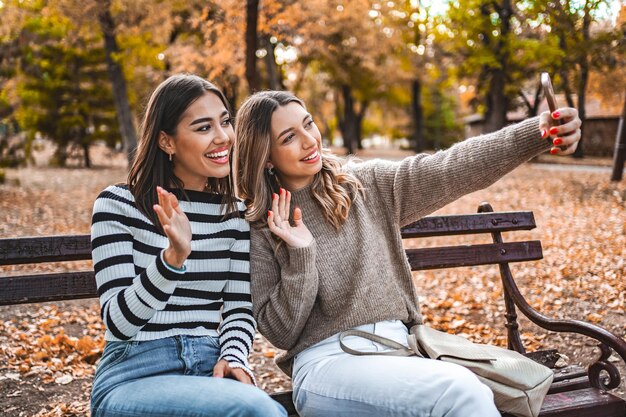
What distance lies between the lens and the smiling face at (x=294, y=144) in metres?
2.73

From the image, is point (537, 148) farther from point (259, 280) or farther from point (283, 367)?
point (283, 367)

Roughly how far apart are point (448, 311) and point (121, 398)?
450cm

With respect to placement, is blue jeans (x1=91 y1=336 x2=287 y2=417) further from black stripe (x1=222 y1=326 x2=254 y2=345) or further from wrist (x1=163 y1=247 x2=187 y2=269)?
wrist (x1=163 y1=247 x2=187 y2=269)

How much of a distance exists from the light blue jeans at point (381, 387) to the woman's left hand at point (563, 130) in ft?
3.28

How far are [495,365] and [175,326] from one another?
1339 mm

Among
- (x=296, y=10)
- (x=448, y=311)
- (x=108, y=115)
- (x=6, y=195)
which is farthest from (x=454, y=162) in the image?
(x=108, y=115)

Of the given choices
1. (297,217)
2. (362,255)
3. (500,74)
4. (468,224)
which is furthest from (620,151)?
(297,217)

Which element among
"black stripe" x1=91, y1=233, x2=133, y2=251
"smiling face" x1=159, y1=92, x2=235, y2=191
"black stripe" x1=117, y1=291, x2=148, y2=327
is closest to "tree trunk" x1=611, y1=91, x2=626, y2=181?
"smiling face" x1=159, y1=92, x2=235, y2=191

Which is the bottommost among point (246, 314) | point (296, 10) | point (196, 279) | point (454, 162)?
point (246, 314)

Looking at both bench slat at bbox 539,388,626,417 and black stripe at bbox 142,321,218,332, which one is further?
bench slat at bbox 539,388,626,417

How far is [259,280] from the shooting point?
2.67 m

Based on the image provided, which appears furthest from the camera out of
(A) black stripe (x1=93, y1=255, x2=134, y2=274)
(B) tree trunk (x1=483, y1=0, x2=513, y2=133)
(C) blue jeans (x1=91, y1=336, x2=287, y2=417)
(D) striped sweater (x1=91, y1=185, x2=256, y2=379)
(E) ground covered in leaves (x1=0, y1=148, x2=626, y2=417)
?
(B) tree trunk (x1=483, y1=0, x2=513, y2=133)

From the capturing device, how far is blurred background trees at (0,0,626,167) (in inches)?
549

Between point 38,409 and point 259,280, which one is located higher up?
point 259,280
